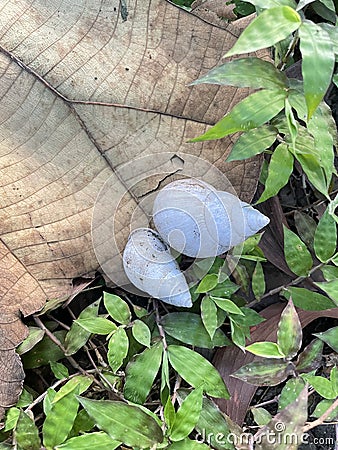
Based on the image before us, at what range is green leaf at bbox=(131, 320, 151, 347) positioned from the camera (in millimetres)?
1122

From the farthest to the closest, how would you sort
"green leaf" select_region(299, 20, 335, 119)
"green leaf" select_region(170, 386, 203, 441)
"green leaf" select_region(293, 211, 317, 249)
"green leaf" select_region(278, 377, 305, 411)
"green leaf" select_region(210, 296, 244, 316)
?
"green leaf" select_region(293, 211, 317, 249) → "green leaf" select_region(210, 296, 244, 316) → "green leaf" select_region(278, 377, 305, 411) → "green leaf" select_region(170, 386, 203, 441) → "green leaf" select_region(299, 20, 335, 119)

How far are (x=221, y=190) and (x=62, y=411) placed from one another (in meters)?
0.53

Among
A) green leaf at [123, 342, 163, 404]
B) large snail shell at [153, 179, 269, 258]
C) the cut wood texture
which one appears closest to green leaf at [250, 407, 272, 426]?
green leaf at [123, 342, 163, 404]

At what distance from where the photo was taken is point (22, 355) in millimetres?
1220

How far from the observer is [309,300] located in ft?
3.97

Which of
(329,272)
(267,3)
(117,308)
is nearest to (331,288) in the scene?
(329,272)

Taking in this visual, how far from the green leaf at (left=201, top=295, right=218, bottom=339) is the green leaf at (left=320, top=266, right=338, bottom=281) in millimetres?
231

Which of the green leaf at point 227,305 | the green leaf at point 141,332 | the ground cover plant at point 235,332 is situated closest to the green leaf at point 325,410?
the ground cover plant at point 235,332

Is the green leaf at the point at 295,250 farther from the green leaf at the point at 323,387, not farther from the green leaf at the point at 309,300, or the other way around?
the green leaf at the point at 323,387

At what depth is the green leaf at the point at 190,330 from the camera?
3.92ft

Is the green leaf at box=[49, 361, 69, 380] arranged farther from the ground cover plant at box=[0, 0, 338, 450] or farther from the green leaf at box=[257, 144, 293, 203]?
the green leaf at box=[257, 144, 293, 203]

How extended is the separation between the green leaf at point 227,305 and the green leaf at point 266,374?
0.12 m

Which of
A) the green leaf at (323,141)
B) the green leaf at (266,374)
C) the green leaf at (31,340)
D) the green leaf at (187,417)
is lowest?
the green leaf at (266,374)

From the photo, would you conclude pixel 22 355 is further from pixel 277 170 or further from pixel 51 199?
pixel 277 170
